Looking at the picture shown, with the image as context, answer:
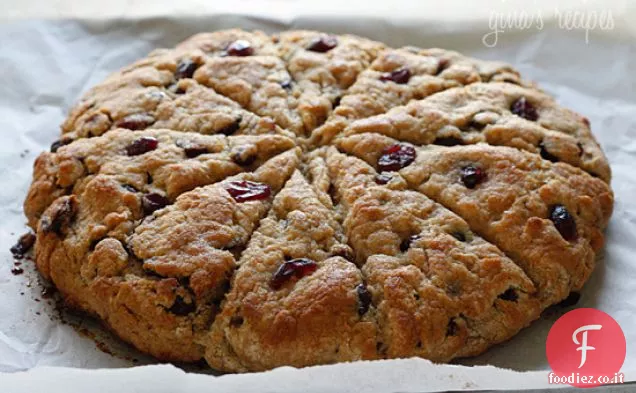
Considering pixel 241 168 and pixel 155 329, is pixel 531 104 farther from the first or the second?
pixel 155 329

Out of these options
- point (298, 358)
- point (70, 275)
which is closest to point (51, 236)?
point (70, 275)

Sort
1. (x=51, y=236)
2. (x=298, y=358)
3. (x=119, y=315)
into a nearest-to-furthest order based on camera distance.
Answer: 1. (x=298, y=358)
2. (x=119, y=315)
3. (x=51, y=236)

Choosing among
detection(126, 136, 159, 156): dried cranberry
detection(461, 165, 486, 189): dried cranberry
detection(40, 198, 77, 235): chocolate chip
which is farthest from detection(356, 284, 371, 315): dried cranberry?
detection(40, 198, 77, 235): chocolate chip

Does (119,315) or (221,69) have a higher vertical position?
(221,69)

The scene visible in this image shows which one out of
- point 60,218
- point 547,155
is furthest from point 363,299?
point 60,218

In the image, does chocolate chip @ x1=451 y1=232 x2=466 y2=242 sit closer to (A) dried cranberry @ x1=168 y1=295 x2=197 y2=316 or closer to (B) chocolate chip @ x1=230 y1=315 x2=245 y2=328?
(B) chocolate chip @ x1=230 y1=315 x2=245 y2=328

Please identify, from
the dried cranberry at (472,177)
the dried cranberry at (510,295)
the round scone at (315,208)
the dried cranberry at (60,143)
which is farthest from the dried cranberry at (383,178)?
the dried cranberry at (60,143)
